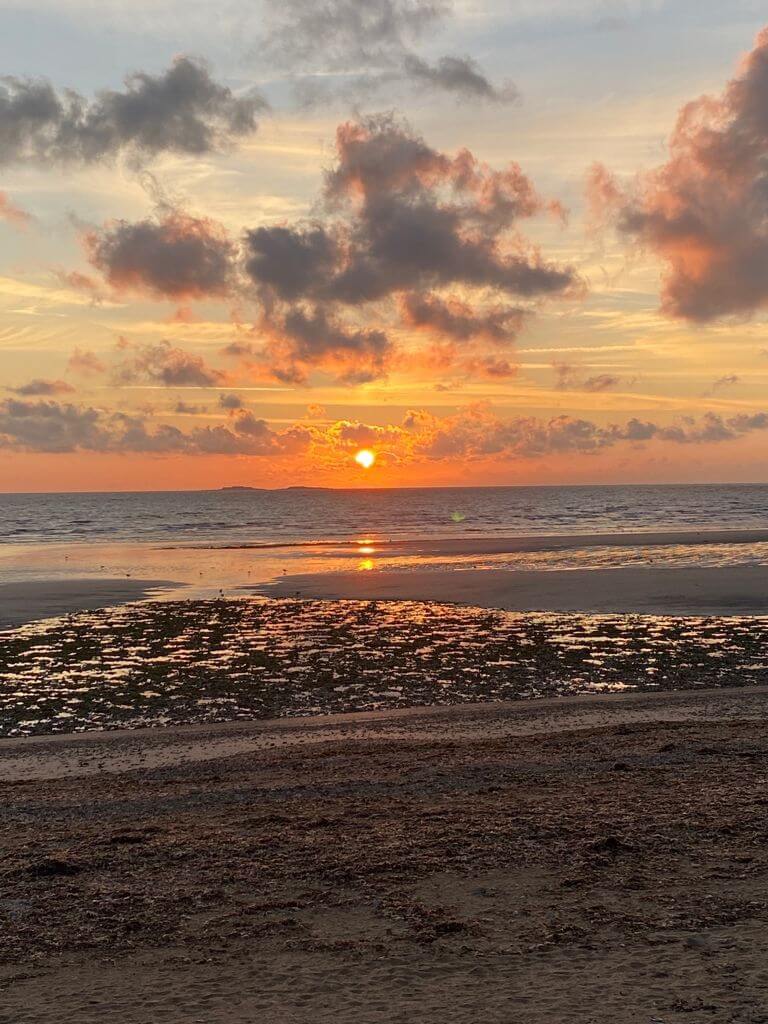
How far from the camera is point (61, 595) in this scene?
37438 millimetres

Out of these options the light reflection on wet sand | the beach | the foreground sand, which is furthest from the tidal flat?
the light reflection on wet sand

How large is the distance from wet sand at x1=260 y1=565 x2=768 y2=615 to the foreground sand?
19527 mm

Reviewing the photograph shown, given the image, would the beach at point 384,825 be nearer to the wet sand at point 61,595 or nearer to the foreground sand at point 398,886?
the foreground sand at point 398,886

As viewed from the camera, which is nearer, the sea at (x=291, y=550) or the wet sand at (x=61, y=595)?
the wet sand at (x=61, y=595)

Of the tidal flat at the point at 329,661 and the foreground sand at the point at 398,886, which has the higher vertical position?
the foreground sand at the point at 398,886

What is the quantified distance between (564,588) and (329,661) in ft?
57.7

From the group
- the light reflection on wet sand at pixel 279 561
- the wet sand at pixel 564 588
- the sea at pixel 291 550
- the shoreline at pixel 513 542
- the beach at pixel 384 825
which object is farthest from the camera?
the shoreline at pixel 513 542

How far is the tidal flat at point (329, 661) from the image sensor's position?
1880cm

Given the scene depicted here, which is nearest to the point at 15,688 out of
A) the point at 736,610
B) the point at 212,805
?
the point at 212,805

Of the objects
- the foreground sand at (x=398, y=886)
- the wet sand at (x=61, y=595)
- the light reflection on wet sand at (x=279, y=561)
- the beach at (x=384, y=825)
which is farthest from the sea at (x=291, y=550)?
the foreground sand at (x=398, y=886)

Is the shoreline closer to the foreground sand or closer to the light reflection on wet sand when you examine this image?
the light reflection on wet sand

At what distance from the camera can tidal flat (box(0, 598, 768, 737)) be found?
61.7ft

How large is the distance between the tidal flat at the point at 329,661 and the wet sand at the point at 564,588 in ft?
8.28

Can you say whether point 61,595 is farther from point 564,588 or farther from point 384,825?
point 384,825
